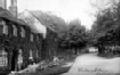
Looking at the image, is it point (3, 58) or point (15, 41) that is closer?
point (3, 58)

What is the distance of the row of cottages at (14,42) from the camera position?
945 inches

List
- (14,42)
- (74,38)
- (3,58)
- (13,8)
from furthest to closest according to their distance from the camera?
(74,38)
(13,8)
(14,42)
(3,58)

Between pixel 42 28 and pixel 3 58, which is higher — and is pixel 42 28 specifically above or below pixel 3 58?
above

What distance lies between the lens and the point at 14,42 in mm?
26297

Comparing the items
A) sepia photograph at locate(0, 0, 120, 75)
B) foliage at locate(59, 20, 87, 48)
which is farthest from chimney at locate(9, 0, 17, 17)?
foliage at locate(59, 20, 87, 48)

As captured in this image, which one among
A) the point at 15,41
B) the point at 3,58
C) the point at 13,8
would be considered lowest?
the point at 3,58

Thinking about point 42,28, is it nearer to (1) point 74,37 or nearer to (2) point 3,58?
(2) point 3,58

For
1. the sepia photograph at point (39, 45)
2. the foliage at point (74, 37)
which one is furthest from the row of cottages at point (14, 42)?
the foliage at point (74, 37)

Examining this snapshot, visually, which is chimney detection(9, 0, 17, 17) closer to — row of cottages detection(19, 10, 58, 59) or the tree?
row of cottages detection(19, 10, 58, 59)

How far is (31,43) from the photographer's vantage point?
33.0m

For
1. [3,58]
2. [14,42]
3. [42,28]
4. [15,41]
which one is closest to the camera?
[3,58]

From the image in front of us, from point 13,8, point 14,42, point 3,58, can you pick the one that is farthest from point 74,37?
point 3,58

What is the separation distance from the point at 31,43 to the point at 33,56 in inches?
81.5

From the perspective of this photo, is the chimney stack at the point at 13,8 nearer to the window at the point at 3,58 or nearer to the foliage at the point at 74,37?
the window at the point at 3,58
